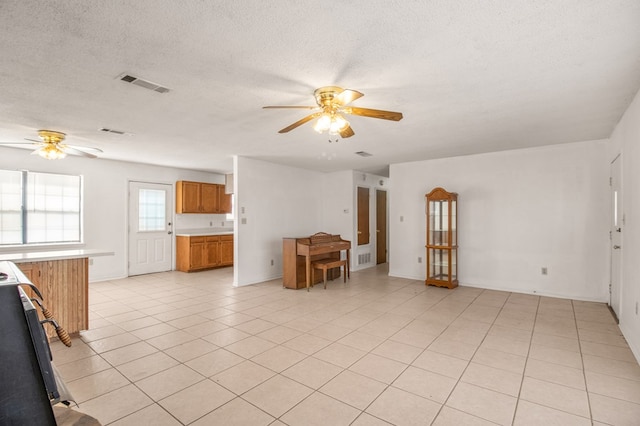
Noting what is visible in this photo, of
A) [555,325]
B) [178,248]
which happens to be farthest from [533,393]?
[178,248]

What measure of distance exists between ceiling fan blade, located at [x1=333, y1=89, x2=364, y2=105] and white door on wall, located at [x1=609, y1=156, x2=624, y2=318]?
11.8ft

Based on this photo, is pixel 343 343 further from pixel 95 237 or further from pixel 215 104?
pixel 95 237

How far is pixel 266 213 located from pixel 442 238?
350 cm

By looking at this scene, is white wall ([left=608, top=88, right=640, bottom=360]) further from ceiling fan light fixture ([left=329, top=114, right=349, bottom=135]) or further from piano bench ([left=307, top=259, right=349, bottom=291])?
piano bench ([left=307, top=259, right=349, bottom=291])

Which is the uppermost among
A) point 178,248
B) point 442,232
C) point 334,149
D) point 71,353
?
point 334,149

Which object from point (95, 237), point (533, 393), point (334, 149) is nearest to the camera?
point (533, 393)

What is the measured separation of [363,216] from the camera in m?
7.89

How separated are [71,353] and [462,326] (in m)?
4.19

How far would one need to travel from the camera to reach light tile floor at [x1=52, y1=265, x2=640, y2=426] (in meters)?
2.17

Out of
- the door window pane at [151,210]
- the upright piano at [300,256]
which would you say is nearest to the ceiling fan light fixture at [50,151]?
the door window pane at [151,210]

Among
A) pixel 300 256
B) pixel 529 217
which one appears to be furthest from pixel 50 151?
pixel 529 217

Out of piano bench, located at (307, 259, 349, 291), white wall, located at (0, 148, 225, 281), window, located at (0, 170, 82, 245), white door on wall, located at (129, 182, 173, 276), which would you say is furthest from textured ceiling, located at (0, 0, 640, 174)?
white door on wall, located at (129, 182, 173, 276)

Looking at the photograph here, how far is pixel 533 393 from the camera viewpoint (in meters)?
2.38

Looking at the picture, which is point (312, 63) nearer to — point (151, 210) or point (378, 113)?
point (378, 113)
